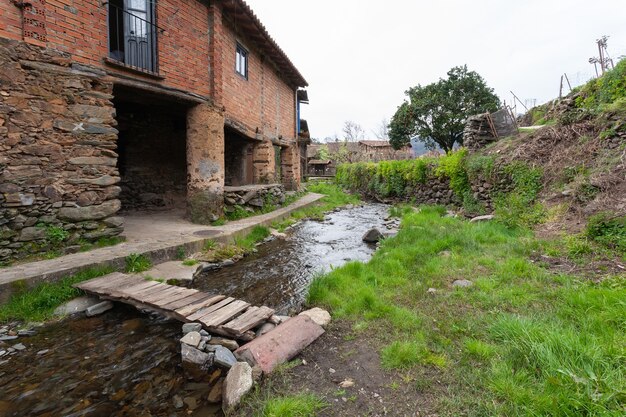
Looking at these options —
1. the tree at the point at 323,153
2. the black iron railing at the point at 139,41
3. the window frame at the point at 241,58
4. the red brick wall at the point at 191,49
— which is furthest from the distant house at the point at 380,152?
the black iron railing at the point at 139,41

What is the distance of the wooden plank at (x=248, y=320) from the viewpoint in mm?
3149

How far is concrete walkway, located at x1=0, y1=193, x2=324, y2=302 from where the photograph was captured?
4.08 m

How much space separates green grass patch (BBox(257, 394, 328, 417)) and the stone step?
1.36ft

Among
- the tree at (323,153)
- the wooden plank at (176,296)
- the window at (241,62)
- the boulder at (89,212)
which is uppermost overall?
the tree at (323,153)

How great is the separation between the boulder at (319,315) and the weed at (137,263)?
10.0 feet

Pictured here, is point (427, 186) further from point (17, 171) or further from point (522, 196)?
point (17, 171)

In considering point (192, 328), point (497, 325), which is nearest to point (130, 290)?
point (192, 328)

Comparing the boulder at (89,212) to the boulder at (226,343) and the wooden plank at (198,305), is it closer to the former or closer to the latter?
the wooden plank at (198,305)

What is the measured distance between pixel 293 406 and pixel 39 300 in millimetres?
3693

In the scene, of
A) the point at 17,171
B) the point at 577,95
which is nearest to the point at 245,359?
the point at 17,171

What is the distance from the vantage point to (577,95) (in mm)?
8320

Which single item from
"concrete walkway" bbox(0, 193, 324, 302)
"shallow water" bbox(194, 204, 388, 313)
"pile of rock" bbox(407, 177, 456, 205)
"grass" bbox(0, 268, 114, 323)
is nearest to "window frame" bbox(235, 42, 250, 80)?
"concrete walkway" bbox(0, 193, 324, 302)

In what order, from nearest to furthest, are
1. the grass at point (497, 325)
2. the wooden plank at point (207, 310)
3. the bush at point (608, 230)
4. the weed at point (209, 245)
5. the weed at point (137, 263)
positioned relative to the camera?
the grass at point (497, 325)
the wooden plank at point (207, 310)
the bush at point (608, 230)
the weed at point (137, 263)
the weed at point (209, 245)

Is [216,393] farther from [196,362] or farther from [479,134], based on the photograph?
[479,134]
